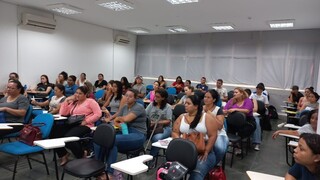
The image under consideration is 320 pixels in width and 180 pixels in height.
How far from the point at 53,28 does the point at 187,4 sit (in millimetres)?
4262

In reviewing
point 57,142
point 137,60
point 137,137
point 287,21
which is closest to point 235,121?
point 137,137

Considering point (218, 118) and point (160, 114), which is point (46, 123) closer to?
point (160, 114)

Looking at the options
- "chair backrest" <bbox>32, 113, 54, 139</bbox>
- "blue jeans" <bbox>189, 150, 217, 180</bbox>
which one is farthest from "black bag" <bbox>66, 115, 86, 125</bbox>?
"blue jeans" <bbox>189, 150, 217, 180</bbox>

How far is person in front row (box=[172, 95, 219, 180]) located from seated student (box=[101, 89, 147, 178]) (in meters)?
0.58

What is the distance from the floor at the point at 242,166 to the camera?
3.22 meters

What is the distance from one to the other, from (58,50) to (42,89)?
1.58 metres

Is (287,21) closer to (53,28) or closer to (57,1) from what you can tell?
(57,1)

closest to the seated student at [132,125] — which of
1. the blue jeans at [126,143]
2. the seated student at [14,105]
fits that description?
the blue jeans at [126,143]

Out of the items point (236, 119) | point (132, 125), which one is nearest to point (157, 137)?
point (132, 125)

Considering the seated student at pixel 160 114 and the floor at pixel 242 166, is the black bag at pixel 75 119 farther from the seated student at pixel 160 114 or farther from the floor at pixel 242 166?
the seated student at pixel 160 114

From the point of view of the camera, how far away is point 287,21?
6.67 metres

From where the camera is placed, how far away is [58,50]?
767 centimetres

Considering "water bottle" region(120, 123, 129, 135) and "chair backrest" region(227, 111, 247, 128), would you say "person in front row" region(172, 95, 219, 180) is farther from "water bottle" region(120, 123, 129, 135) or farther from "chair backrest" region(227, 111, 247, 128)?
"chair backrest" region(227, 111, 247, 128)

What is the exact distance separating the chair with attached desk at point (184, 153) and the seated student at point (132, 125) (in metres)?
0.83
